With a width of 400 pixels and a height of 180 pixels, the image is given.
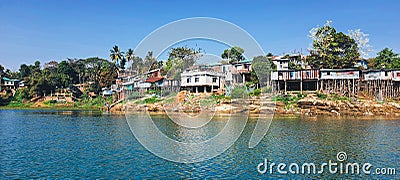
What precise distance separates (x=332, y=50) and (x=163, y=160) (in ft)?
158

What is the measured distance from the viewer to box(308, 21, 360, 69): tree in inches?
2282

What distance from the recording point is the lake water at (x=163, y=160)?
17125 millimetres

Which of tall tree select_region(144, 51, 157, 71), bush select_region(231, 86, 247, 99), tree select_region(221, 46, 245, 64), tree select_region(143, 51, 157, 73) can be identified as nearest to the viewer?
tall tree select_region(144, 51, 157, 71)

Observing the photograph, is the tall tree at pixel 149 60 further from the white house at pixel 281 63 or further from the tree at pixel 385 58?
the tree at pixel 385 58

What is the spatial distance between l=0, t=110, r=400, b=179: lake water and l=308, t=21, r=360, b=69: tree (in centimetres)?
2813

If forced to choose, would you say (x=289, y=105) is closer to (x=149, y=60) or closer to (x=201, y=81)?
(x=201, y=81)

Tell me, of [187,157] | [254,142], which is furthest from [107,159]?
[254,142]

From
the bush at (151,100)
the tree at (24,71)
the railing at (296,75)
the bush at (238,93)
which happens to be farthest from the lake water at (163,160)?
the tree at (24,71)

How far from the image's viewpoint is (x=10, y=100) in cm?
8619

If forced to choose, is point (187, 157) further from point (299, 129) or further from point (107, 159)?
point (299, 129)

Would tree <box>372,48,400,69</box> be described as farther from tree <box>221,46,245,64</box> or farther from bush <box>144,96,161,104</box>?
bush <box>144,96,161,104</box>

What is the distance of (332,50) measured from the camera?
59438 mm

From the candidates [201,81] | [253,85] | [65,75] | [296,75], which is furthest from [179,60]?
[65,75]

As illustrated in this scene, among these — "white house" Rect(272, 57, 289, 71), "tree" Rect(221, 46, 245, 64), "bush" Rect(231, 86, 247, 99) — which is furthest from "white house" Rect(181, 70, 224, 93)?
"white house" Rect(272, 57, 289, 71)
